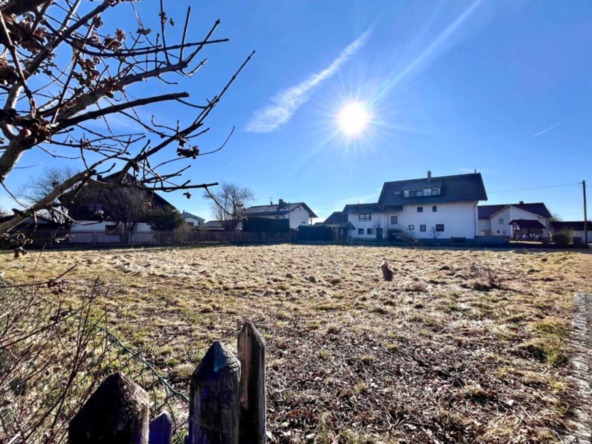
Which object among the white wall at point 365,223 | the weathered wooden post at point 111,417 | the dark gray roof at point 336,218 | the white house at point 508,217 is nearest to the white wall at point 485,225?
the white house at point 508,217

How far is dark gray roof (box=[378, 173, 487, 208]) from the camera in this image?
30812 mm

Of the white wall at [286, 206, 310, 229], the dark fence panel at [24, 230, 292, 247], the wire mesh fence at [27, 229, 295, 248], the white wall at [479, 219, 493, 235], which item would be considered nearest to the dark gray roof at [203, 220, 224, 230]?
the dark fence panel at [24, 230, 292, 247]

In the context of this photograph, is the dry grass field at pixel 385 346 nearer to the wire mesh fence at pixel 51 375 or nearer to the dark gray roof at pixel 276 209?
the wire mesh fence at pixel 51 375

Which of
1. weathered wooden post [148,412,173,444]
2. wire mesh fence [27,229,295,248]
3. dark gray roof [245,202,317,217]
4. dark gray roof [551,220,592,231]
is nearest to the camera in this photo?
weathered wooden post [148,412,173,444]

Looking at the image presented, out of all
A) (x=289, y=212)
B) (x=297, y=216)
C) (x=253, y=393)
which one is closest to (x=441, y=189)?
(x=289, y=212)

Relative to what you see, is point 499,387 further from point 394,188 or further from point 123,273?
point 394,188

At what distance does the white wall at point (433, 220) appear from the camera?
30.4 metres

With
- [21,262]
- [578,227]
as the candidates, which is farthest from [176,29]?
[578,227]

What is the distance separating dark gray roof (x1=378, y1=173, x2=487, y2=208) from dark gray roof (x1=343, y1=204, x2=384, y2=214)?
791 mm

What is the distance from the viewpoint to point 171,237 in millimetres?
24891

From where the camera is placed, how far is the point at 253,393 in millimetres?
1009

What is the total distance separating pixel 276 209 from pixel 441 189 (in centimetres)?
2541

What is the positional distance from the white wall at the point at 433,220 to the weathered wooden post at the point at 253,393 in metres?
33.9

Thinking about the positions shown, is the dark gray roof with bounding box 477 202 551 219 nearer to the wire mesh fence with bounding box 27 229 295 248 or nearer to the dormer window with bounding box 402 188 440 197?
the dormer window with bounding box 402 188 440 197
